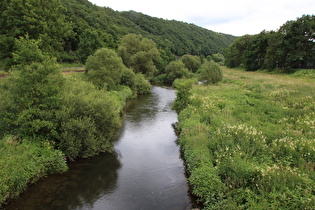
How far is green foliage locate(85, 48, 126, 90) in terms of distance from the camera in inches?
1248

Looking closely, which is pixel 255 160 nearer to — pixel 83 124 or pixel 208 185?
pixel 208 185

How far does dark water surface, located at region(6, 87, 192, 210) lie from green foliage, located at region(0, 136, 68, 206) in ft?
1.79

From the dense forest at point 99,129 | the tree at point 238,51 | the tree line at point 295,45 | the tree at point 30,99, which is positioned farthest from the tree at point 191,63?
the tree at point 30,99

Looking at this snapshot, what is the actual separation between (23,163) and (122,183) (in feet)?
17.1

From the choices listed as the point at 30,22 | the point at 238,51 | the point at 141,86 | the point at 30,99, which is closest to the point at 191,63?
the point at 238,51

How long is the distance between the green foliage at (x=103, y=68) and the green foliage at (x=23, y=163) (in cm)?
1976

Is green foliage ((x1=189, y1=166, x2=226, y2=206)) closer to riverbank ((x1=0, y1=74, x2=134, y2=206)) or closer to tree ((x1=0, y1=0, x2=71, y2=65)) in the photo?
riverbank ((x1=0, y1=74, x2=134, y2=206))

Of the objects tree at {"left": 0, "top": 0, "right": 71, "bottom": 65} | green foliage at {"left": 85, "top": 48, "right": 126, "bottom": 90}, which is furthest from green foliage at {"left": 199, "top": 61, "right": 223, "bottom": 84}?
tree at {"left": 0, "top": 0, "right": 71, "bottom": 65}

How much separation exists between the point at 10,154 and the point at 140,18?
17252 cm

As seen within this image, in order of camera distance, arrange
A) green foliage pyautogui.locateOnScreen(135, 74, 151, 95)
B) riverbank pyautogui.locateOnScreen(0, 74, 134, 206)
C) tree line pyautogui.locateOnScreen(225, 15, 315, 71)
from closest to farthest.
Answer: riverbank pyautogui.locateOnScreen(0, 74, 134, 206), tree line pyautogui.locateOnScreen(225, 15, 315, 71), green foliage pyautogui.locateOnScreen(135, 74, 151, 95)

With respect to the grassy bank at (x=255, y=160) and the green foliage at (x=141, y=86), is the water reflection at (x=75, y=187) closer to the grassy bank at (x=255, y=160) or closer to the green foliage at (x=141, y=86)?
the grassy bank at (x=255, y=160)

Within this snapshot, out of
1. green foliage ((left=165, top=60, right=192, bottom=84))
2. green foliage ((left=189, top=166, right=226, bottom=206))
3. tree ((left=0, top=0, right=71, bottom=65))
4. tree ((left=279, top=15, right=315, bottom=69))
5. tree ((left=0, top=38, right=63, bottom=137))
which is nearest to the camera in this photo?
green foliage ((left=189, top=166, right=226, bottom=206))

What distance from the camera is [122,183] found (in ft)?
38.5

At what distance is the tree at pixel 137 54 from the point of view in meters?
54.4
